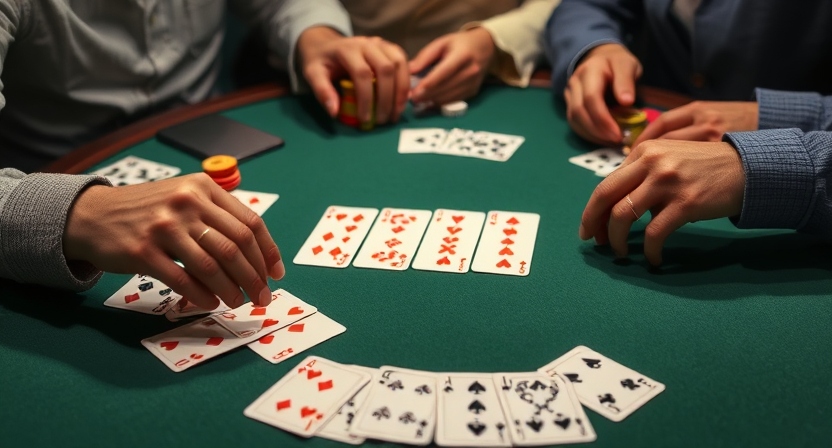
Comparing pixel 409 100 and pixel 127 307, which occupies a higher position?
pixel 127 307

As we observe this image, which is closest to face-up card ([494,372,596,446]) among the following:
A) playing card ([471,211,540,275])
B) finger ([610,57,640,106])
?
playing card ([471,211,540,275])

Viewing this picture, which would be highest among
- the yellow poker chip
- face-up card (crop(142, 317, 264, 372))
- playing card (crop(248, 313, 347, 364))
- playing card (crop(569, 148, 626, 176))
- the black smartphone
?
face-up card (crop(142, 317, 264, 372))

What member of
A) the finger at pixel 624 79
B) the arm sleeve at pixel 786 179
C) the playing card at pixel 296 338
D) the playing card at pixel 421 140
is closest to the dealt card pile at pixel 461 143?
the playing card at pixel 421 140

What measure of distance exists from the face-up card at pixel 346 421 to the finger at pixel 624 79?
997 mm

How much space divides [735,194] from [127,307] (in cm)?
99

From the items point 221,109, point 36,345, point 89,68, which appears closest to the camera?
point 36,345

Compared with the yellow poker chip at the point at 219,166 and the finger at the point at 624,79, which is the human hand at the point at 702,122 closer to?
the finger at the point at 624,79

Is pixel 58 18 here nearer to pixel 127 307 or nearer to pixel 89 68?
pixel 89 68

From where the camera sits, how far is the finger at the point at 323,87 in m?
1.77

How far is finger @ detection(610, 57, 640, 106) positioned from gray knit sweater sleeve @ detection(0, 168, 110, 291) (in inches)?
44.6

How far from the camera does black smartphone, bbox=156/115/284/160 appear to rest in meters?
1.64

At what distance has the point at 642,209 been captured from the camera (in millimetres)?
1173

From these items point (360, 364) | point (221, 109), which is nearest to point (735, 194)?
point (360, 364)

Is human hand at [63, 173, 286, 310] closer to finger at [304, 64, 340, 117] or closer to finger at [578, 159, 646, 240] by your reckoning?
finger at [578, 159, 646, 240]
